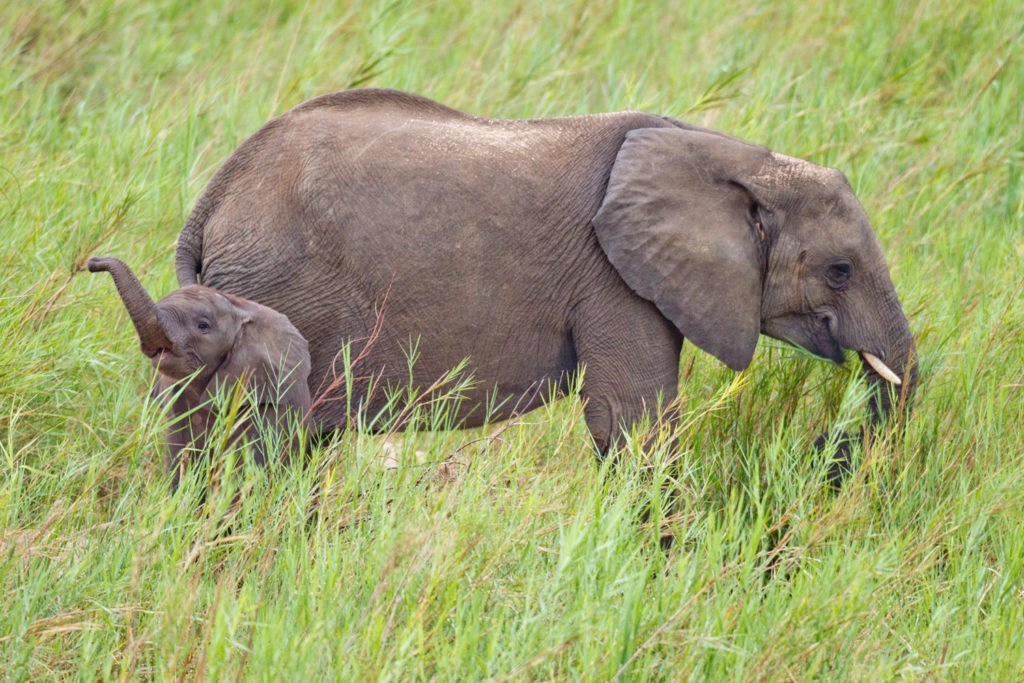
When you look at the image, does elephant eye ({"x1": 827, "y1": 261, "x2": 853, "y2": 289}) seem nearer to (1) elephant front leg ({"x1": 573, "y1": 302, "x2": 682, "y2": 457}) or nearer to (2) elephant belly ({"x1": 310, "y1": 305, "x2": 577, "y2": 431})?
(1) elephant front leg ({"x1": 573, "y1": 302, "x2": 682, "y2": 457})

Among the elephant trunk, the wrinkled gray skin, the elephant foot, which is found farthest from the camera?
the elephant foot

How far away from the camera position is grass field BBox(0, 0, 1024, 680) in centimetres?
301

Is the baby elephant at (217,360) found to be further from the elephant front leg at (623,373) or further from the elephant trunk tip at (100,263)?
the elephant front leg at (623,373)

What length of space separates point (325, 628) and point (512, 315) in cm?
168

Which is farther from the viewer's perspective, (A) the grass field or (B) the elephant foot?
(B) the elephant foot

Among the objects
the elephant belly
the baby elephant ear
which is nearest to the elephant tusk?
the baby elephant ear

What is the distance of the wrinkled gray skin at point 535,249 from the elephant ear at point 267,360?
28 centimetres

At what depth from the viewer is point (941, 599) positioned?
3.63m

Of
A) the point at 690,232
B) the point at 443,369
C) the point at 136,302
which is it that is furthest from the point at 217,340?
the point at 690,232

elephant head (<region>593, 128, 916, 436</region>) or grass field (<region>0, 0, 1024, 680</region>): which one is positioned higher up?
elephant head (<region>593, 128, 916, 436</region>)

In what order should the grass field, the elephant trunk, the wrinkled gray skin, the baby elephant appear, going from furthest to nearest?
the wrinkled gray skin → the baby elephant → the elephant trunk → the grass field

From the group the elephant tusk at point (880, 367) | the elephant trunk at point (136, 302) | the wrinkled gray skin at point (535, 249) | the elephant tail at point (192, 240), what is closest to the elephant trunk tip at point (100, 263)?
the elephant trunk at point (136, 302)

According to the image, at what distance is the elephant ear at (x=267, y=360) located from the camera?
3740 mm

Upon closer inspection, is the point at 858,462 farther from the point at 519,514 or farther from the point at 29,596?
the point at 29,596
